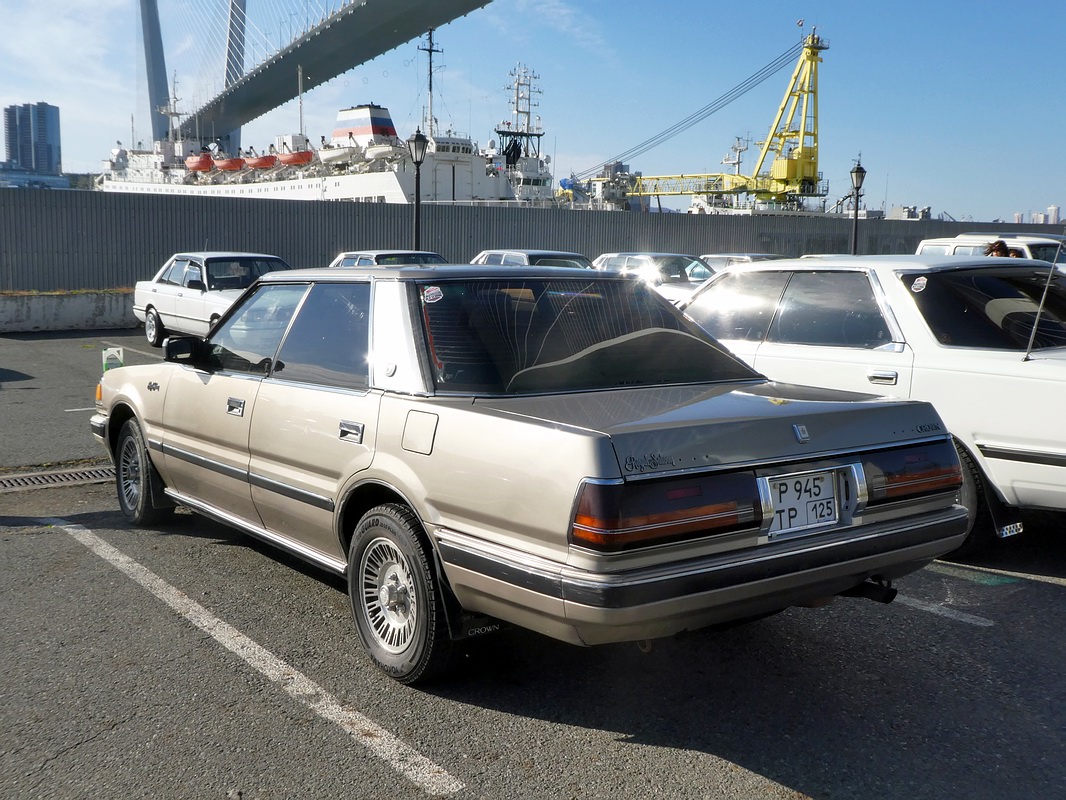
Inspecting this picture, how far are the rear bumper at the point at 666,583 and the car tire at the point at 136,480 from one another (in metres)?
2.95

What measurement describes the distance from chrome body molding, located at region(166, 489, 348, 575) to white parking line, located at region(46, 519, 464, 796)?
0.41 m

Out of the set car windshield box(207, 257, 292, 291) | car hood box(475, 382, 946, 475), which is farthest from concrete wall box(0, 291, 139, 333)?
car hood box(475, 382, 946, 475)

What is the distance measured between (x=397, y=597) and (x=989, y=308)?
3816mm

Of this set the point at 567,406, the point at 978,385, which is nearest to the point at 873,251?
the point at 978,385

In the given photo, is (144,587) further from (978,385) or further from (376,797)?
(978,385)

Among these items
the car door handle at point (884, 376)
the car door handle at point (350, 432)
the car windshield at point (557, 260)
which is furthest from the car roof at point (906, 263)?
the car windshield at point (557, 260)

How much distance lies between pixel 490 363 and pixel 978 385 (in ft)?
9.38

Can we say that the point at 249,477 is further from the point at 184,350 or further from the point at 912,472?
the point at 912,472

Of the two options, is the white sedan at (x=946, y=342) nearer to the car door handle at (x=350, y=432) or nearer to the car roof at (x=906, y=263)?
the car roof at (x=906, y=263)

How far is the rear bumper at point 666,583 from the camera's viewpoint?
2.81 meters

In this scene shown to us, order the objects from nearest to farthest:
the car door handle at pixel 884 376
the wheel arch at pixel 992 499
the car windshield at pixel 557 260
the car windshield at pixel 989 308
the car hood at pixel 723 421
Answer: the car hood at pixel 723 421 → the wheel arch at pixel 992 499 → the car windshield at pixel 989 308 → the car door handle at pixel 884 376 → the car windshield at pixel 557 260

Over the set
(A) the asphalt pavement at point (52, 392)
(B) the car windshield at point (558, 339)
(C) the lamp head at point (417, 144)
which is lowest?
(A) the asphalt pavement at point (52, 392)

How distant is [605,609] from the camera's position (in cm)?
277

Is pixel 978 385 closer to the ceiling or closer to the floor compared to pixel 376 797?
closer to the ceiling
